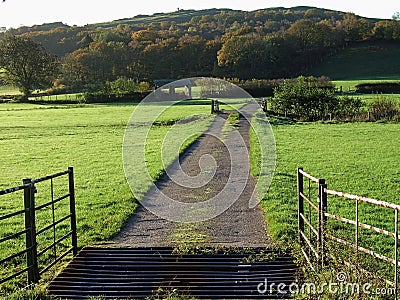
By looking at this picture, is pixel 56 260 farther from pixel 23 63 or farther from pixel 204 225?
pixel 23 63

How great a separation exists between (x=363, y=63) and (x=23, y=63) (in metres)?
64.4

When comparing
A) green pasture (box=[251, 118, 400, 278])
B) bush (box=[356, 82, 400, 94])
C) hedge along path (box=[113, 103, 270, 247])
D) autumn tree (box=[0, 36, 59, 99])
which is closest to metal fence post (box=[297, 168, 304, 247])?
green pasture (box=[251, 118, 400, 278])

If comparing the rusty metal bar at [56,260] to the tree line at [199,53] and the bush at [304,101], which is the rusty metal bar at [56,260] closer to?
the bush at [304,101]

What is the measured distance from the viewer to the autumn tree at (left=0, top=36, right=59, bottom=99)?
8206cm

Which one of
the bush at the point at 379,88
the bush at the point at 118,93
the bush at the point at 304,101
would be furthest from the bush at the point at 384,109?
the bush at the point at 118,93

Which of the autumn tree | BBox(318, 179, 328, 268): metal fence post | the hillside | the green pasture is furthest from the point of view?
the hillside

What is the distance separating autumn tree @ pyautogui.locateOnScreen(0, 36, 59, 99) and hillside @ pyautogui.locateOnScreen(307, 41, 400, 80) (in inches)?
1867

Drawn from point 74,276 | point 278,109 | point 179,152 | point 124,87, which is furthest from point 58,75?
point 74,276

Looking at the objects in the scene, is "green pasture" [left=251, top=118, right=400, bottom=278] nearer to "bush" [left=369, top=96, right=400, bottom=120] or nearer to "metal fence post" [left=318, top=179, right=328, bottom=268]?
"metal fence post" [left=318, top=179, right=328, bottom=268]

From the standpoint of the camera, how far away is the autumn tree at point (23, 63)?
8206 cm

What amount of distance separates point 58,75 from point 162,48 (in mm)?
23724

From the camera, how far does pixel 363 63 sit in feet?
360

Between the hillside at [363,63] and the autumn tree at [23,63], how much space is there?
4741 centimetres

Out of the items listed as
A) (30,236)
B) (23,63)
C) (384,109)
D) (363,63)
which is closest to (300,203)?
(30,236)
